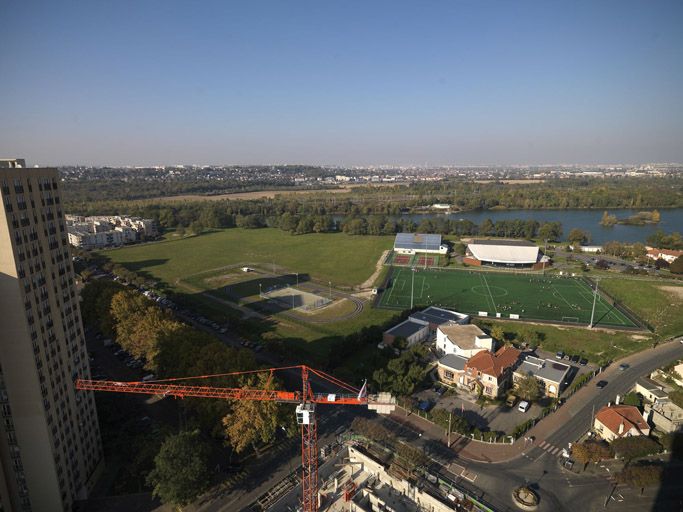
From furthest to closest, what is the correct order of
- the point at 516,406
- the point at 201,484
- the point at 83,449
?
the point at 516,406
the point at 83,449
the point at 201,484

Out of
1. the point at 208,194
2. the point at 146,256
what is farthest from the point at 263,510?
the point at 208,194

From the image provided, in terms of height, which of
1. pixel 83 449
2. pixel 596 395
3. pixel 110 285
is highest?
pixel 110 285

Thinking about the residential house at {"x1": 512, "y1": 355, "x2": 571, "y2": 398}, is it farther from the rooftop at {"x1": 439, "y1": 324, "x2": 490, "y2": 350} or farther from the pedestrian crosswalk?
the pedestrian crosswalk

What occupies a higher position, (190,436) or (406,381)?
(190,436)

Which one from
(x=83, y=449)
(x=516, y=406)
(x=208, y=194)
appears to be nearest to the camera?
(x=83, y=449)

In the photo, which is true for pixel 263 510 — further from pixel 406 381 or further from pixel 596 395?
pixel 596 395

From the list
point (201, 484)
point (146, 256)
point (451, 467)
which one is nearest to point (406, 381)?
point (451, 467)

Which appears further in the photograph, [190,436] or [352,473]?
[352,473]
